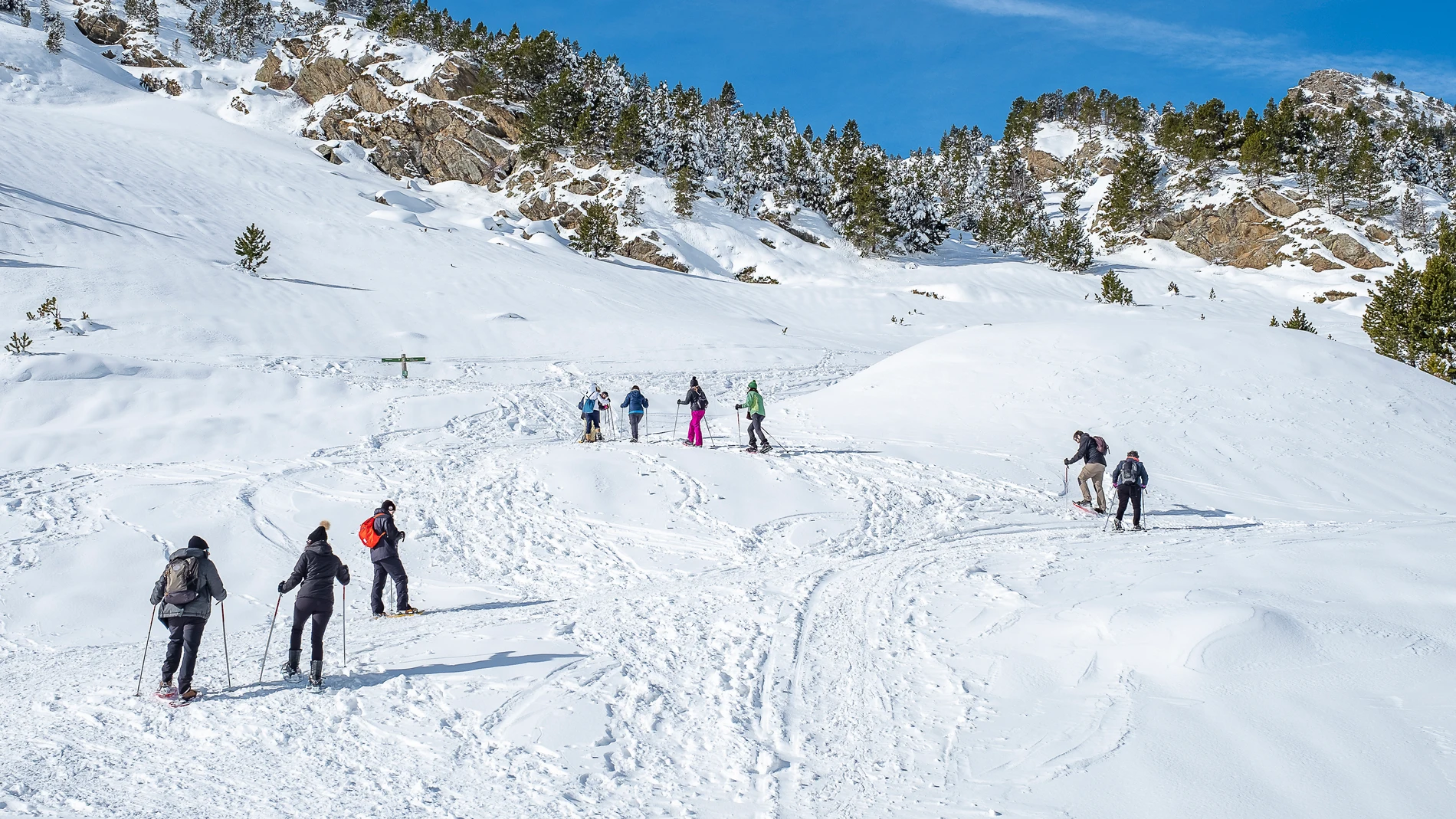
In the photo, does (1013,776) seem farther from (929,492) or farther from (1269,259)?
(1269,259)

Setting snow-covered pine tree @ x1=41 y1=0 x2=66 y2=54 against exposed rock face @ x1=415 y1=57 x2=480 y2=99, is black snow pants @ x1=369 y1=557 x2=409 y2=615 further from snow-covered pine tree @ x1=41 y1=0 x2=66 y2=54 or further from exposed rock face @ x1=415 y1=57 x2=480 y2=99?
snow-covered pine tree @ x1=41 y1=0 x2=66 y2=54

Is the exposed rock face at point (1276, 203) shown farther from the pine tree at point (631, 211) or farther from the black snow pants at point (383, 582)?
the black snow pants at point (383, 582)

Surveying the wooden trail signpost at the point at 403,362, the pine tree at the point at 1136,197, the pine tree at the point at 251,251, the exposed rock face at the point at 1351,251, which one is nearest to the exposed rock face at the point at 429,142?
the pine tree at the point at 251,251

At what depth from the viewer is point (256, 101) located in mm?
73062

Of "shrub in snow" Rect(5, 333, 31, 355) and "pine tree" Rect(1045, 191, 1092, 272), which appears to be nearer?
"shrub in snow" Rect(5, 333, 31, 355)

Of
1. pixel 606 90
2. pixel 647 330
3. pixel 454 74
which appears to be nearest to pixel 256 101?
pixel 454 74

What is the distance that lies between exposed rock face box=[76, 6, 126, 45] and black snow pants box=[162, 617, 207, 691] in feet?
336

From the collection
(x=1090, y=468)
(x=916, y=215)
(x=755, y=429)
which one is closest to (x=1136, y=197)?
(x=916, y=215)

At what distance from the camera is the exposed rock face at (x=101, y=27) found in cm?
8050

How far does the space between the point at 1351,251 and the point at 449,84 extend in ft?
248

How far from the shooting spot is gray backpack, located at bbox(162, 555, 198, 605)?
6.58 m

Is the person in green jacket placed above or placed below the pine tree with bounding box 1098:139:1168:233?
below

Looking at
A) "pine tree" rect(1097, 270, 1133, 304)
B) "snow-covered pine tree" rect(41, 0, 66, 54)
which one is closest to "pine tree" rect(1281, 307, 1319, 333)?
"pine tree" rect(1097, 270, 1133, 304)

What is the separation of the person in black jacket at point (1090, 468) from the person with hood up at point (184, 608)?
12.9 m
